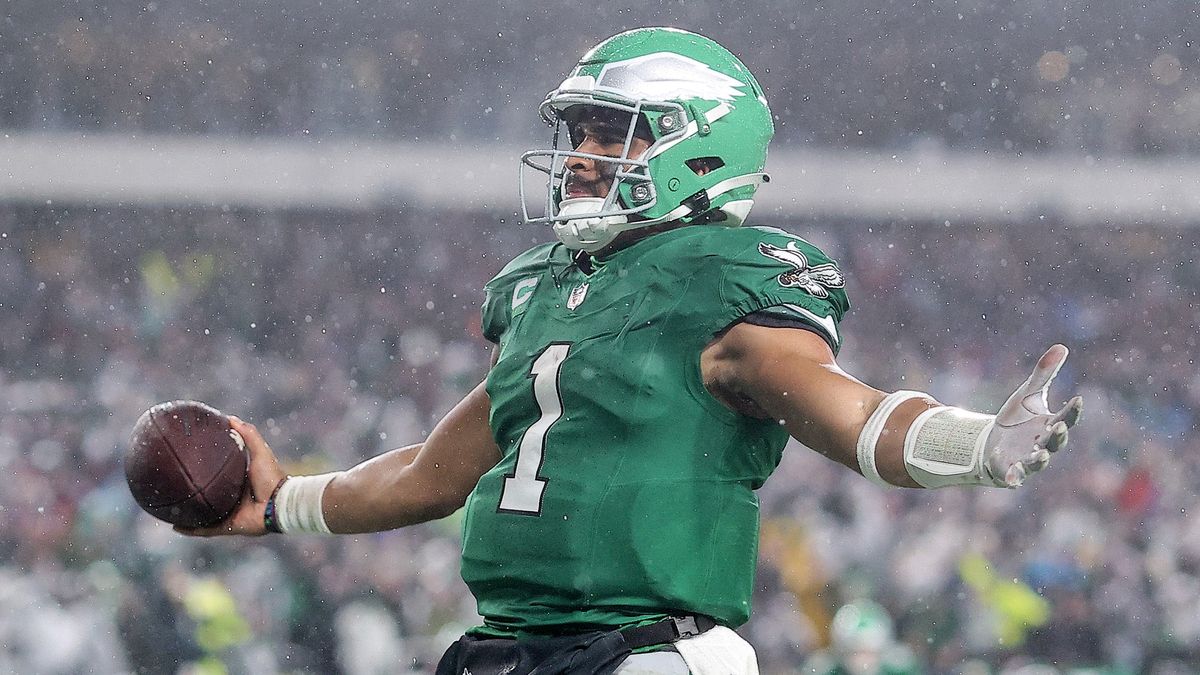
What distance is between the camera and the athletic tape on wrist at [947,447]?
1.55 m

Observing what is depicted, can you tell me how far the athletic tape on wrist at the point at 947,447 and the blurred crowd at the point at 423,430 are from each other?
4.17m

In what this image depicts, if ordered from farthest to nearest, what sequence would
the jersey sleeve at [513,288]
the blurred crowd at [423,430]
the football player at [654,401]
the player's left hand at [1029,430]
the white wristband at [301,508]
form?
the blurred crowd at [423,430], the white wristband at [301,508], the jersey sleeve at [513,288], the football player at [654,401], the player's left hand at [1029,430]

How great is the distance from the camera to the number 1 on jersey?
1.97m

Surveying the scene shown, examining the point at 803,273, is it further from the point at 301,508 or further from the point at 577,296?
the point at 301,508

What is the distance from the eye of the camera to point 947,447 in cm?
159

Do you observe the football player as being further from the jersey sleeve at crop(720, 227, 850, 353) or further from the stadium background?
the stadium background

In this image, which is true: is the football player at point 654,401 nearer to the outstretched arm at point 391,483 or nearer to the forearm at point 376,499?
the outstretched arm at point 391,483

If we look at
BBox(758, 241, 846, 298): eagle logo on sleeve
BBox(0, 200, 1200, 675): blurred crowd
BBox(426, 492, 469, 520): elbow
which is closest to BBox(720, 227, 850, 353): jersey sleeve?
BBox(758, 241, 846, 298): eagle logo on sleeve

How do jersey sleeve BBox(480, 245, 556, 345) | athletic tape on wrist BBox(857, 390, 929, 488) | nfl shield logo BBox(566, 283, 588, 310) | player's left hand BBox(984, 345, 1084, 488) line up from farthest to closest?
jersey sleeve BBox(480, 245, 556, 345)
nfl shield logo BBox(566, 283, 588, 310)
athletic tape on wrist BBox(857, 390, 929, 488)
player's left hand BBox(984, 345, 1084, 488)

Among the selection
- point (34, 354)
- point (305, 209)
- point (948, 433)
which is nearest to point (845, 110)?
point (305, 209)

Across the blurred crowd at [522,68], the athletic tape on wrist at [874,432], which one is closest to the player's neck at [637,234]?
the athletic tape on wrist at [874,432]

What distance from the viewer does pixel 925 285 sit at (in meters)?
8.27

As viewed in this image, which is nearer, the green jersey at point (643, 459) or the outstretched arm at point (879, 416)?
the outstretched arm at point (879, 416)

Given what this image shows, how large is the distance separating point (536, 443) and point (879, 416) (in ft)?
1.65
